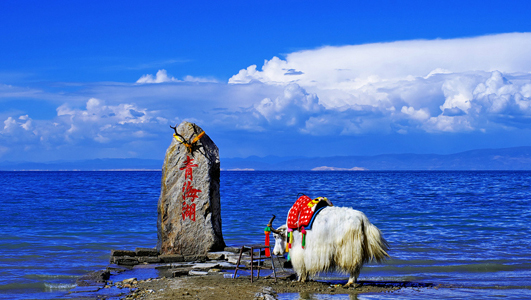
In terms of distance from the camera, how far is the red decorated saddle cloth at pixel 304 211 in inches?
295

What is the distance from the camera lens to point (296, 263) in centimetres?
766

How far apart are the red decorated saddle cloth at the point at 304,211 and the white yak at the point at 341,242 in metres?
0.12

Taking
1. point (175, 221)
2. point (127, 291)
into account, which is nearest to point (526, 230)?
point (175, 221)

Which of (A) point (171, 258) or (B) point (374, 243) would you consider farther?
(A) point (171, 258)

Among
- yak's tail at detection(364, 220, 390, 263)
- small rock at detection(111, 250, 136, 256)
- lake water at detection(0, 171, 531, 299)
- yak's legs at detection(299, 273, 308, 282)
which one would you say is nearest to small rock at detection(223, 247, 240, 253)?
small rock at detection(111, 250, 136, 256)

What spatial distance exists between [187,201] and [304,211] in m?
3.13

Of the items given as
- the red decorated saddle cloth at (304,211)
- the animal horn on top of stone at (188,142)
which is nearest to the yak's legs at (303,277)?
the red decorated saddle cloth at (304,211)

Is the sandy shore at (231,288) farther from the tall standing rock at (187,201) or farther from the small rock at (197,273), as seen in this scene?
A: the tall standing rock at (187,201)

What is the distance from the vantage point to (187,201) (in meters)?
9.91

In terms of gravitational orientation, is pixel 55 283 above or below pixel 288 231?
below

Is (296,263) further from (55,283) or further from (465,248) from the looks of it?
(465,248)

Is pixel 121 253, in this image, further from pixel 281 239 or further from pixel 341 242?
pixel 341 242

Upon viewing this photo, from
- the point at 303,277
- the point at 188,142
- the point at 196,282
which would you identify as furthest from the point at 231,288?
the point at 188,142

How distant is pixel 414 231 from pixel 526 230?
3.35 m
